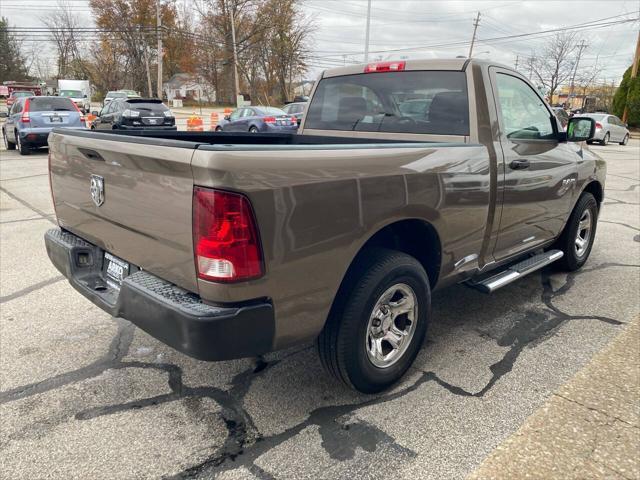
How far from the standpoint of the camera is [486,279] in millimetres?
3535

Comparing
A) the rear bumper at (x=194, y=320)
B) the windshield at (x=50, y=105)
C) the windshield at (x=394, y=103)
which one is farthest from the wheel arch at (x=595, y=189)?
the windshield at (x=50, y=105)

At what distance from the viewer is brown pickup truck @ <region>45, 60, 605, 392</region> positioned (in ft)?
6.62

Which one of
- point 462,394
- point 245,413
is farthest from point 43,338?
point 462,394

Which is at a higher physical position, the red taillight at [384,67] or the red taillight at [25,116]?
the red taillight at [384,67]

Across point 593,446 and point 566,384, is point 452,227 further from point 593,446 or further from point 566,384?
point 593,446

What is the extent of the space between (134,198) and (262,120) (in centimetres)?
1596

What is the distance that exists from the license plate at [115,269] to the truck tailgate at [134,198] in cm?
6

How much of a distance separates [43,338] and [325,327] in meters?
2.17

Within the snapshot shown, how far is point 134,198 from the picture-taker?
A: 2326 millimetres

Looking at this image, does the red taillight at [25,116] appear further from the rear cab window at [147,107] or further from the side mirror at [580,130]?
the side mirror at [580,130]

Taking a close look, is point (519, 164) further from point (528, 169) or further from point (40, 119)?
point (40, 119)

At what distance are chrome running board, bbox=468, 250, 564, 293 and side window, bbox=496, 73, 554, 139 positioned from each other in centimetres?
99

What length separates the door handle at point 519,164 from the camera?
3.40 metres

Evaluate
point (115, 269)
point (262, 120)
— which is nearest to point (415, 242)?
point (115, 269)
